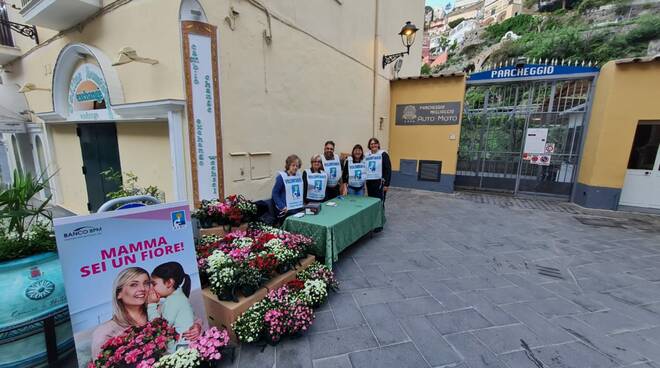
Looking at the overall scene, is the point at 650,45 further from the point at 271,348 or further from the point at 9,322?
the point at 9,322

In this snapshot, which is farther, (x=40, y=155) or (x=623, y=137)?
(x=40, y=155)

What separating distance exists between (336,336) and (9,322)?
2.36m

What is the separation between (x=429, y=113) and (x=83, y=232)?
27.1ft

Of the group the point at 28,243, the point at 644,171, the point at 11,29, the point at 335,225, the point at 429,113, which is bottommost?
the point at 335,225

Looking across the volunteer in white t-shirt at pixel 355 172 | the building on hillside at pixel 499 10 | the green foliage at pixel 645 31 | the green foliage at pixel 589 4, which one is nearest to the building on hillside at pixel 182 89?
the volunteer in white t-shirt at pixel 355 172

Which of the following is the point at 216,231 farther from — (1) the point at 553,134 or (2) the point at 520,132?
(1) the point at 553,134

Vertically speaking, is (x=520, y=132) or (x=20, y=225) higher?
(x=520, y=132)

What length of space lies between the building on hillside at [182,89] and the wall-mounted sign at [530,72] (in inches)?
145

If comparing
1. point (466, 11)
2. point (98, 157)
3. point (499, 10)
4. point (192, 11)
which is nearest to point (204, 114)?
point (192, 11)

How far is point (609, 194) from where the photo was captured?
625cm

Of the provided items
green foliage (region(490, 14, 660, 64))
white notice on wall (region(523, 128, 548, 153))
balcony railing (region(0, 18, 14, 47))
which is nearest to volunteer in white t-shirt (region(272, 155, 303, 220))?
white notice on wall (region(523, 128, 548, 153))

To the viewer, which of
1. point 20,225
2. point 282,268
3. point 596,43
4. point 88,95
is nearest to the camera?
point 20,225

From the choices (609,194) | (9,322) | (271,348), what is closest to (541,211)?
(609,194)

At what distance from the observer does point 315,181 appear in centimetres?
430
